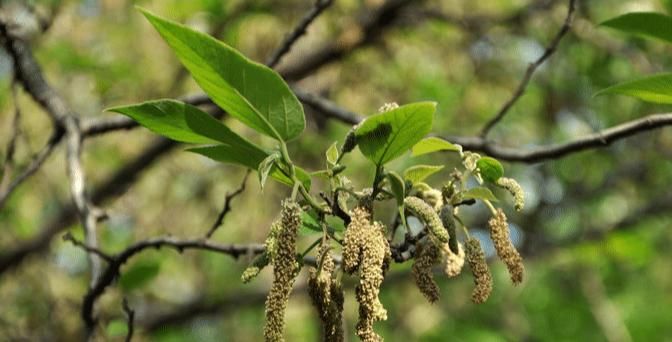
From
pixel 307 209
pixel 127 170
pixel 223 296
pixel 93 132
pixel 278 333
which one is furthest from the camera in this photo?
pixel 223 296

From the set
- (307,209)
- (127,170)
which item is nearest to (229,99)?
(307,209)

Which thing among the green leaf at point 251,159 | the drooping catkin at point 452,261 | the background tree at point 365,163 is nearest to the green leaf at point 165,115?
the green leaf at point 251,159

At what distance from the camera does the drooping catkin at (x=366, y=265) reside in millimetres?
1466

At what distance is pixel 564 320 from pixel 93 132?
460 centimetres

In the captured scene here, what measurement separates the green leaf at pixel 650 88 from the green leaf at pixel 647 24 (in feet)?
0.45

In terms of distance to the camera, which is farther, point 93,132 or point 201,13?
point 201,13

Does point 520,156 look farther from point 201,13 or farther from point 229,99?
point 201,13

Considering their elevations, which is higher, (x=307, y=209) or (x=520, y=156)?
(x=307, y=209)

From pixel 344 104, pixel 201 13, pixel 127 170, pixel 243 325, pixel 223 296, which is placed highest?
pixel 201 13

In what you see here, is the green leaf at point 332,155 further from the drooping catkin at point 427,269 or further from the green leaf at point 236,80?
the drooping catkin at point 427,269

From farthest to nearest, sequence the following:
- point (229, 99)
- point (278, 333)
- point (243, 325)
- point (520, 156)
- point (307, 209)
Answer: point (243, 325), point (520, 156), point (307, 209), point (229, 99), point (278, 333)

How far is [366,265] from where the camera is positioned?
4.80 ft

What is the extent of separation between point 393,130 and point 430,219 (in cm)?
17

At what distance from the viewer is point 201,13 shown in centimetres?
464
